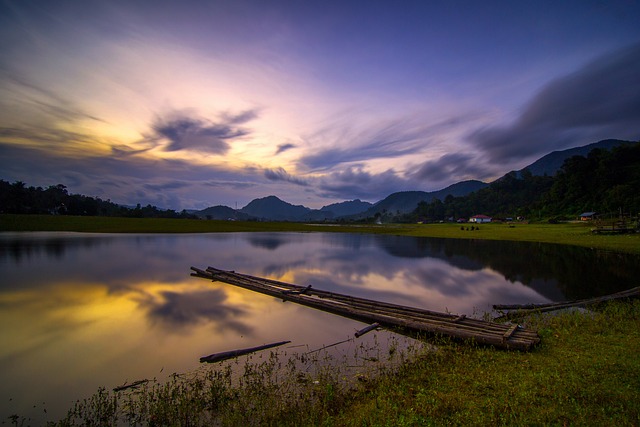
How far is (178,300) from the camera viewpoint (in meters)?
18.3

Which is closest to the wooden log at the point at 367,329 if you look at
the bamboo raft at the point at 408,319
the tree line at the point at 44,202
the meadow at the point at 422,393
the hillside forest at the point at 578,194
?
the bamboo raft at the point at 408,319

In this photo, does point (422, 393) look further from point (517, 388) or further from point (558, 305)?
point (558, 305)

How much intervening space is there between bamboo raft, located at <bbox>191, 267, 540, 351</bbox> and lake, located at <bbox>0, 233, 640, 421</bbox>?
0.73m

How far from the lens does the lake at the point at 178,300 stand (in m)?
9.88

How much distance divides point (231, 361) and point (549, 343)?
10808mm

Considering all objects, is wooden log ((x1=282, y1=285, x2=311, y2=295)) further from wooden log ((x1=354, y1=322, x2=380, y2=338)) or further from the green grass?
the green grass

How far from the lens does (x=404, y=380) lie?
27.5 feet

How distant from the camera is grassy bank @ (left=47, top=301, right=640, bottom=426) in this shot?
630 centimetres

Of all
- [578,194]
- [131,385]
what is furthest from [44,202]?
[578,194]

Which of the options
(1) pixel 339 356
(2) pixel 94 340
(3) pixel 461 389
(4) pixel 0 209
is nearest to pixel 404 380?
(3) pixel 461 389

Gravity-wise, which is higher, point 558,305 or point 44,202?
point 44,202

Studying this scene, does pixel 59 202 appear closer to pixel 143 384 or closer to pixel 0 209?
pixel 0 209

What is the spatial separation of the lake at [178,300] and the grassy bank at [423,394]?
6.25ft

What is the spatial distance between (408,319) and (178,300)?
13.3m
